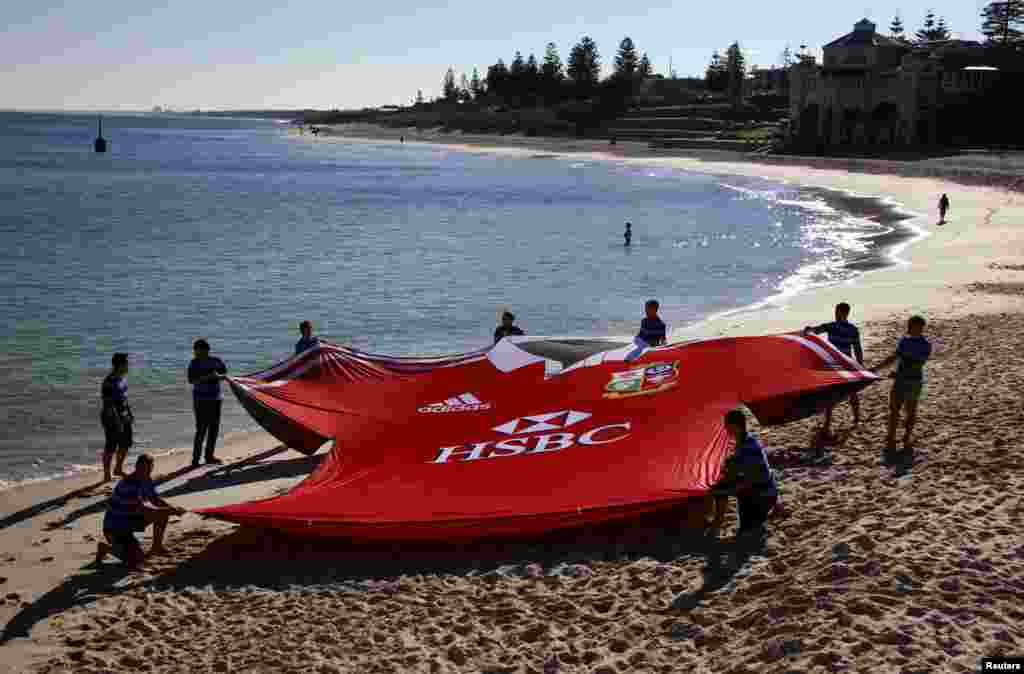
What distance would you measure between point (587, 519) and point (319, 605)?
253 cm

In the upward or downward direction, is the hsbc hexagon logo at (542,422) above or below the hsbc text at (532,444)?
above

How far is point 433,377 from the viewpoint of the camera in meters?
11.6

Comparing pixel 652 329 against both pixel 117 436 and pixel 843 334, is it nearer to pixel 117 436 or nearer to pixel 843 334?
pixel 843 334

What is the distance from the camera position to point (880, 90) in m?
86.4

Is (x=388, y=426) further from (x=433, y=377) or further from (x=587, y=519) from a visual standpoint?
(x=587, y=519)

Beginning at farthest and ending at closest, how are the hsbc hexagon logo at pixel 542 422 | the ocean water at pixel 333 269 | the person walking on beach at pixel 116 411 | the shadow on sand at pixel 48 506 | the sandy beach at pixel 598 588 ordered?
the ocean water at pixel 333 269, the person walking on beach at pixel 116 411, the shadow on sand at pixel 48 506, the hsbc hexagon logo at pixel 542 422, the sandy beach at pixel 598 588

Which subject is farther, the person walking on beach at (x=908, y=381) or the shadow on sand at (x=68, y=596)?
the person walking on beach at (x=908, y=381)

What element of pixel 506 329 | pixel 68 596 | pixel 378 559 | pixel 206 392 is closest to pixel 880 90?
pixel 506 329

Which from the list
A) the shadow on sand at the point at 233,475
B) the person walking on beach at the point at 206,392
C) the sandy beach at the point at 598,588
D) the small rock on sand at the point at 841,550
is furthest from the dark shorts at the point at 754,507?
the person walking on beach at the point at 206,392

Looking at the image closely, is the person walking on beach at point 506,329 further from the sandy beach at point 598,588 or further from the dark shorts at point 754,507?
the dark shorts at point 754,507

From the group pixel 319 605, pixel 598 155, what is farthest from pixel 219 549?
pixel 598 155

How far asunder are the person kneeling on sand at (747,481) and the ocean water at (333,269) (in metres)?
9.36

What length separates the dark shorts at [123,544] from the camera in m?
9.20

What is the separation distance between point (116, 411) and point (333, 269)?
26165 millimetres
